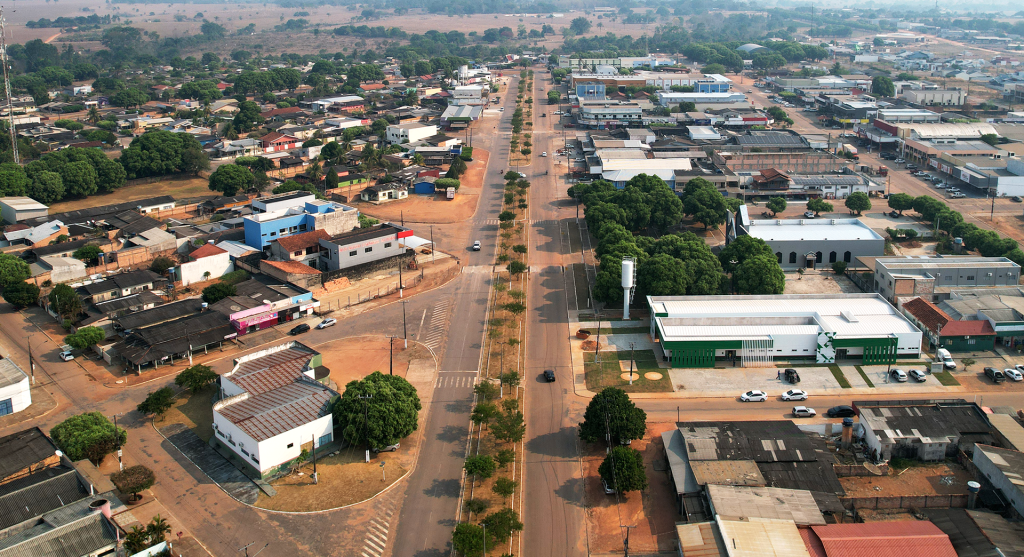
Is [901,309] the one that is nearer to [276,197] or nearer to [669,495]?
[669,495]

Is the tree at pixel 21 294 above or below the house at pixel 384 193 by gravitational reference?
below

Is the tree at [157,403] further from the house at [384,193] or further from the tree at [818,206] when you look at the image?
the tree at [818,206]

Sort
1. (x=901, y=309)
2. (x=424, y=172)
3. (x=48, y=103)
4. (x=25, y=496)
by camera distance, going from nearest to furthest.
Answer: (x=25, y=496) → (x=901, y=309) → (x=424, y=172) → (x=48, y=103)

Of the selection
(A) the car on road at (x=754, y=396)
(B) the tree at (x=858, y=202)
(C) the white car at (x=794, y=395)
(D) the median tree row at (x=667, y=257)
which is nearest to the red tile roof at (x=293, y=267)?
(D) the median tree row at (x=667, y=257)

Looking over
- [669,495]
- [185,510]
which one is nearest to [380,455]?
[185,510]

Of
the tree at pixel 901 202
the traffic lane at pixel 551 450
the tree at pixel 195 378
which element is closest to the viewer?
the traffic lane at pixel 551 450

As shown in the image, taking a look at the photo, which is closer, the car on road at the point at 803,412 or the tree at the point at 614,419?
the tree at the point at 614,419
